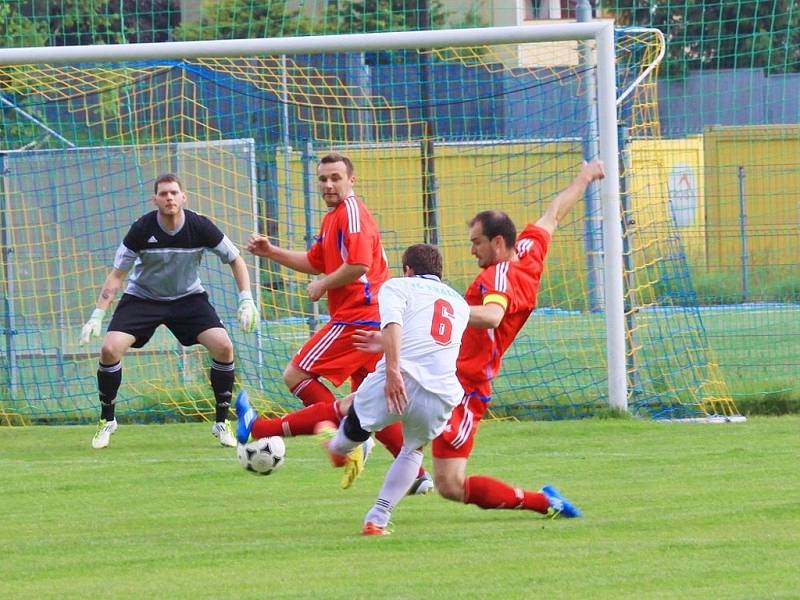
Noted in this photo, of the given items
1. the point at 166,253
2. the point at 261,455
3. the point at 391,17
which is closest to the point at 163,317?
the point at 166,253

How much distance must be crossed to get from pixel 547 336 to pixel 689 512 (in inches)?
306

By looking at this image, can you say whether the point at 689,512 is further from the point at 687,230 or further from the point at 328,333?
the point at 687,230

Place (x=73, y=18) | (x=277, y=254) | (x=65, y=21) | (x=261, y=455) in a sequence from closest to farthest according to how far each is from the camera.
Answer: (x=261, y=455) < (x=277, y=254) < (x=73, y=18) < (x=65, y=21)

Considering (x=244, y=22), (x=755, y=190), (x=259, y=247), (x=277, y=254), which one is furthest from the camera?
(x=244, y=22)

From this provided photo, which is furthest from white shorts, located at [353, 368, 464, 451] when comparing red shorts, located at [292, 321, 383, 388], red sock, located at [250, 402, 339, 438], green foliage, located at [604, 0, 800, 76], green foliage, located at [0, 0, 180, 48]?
green foliage, located at [0, 0, 180, 48]

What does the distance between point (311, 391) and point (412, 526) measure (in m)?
1.85

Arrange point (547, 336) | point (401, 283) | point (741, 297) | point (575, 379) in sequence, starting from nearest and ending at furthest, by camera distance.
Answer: point (401, 283), point (575, 379), point (547, 336), point (741, 297)

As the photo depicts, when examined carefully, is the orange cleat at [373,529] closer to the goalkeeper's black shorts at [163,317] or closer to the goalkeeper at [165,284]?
the goalkeeper at [165,284]

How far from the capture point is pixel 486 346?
723cm

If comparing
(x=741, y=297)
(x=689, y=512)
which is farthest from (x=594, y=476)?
(x=741, y=297)

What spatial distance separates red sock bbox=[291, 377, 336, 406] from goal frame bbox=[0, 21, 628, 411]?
11.8 ft

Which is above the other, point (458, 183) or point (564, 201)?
point (564, 201)

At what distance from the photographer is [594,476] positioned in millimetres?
8836

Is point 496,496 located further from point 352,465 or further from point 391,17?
point 391,17
